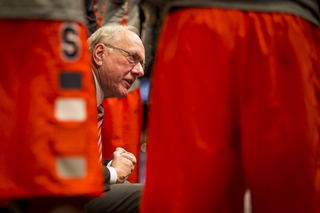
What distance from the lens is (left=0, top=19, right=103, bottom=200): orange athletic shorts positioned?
0.70 meters

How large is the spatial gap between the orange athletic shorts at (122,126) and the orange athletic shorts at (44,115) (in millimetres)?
1385

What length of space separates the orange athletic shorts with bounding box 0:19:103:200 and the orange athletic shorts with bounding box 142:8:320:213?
0.60ft

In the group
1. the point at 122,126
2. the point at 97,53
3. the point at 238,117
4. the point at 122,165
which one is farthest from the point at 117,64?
the point at 238,117

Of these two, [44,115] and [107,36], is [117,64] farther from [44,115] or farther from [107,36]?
[44,115]

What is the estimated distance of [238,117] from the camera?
0.82 meters

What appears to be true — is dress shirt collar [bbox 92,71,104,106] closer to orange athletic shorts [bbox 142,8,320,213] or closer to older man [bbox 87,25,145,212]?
older man [bbox 87,25,145,212]

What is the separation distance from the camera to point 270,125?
791 mm

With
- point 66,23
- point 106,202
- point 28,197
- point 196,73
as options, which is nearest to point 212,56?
point 196,73

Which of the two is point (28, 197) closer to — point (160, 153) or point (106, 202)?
point (160, 153)

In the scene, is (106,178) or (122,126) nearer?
(106,178)

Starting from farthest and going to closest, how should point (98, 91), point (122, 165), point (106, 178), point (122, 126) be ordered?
point (122, 126) → point (98, 91) → point (122, 165) → point (106, 178)

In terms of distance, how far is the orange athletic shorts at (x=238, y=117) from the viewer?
0.79 m

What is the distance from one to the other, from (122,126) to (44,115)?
1.45 meters

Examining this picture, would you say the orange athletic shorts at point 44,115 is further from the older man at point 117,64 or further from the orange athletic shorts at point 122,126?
the orange athletic shorts at point 122,126
